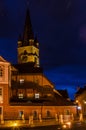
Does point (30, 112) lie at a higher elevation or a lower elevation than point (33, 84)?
lower

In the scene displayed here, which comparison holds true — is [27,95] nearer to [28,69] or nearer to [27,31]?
[28,69]

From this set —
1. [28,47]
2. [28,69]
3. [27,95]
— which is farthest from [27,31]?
[27,95]

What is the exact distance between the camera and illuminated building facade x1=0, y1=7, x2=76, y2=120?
236 ft

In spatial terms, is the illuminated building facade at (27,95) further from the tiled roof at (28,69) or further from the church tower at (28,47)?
the church tower at (28,47)

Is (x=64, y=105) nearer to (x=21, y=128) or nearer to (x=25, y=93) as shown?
(x=25, y=93)

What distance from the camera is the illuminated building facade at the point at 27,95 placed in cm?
7188

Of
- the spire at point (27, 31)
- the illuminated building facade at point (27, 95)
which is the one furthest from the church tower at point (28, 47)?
the illuminated building facade at point (27, 95)

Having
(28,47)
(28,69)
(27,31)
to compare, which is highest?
(27,31)

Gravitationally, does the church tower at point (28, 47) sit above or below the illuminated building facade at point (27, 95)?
above

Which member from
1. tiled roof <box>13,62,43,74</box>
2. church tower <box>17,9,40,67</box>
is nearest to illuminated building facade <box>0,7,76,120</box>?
tiled roof <box>13,62,43,74</box>

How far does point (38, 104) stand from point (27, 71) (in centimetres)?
1327

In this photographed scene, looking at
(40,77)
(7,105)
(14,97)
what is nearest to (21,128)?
(7,105)

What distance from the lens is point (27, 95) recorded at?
271 ft

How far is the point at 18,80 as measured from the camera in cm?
8406
